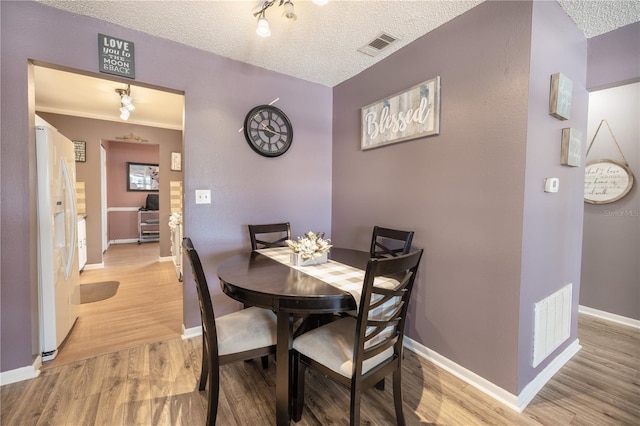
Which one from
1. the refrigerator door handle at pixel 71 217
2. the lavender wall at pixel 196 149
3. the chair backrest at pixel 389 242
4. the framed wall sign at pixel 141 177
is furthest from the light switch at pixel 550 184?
the framed wall sign at pixel 141 177

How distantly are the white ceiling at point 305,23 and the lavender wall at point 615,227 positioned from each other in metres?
1.25

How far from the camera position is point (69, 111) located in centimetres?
418

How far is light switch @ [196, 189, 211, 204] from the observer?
2453 millimetres

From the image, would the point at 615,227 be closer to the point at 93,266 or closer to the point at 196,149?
the point at 196,149

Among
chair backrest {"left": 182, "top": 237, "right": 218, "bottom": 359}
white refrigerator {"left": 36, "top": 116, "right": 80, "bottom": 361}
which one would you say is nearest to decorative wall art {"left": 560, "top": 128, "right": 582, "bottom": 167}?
chair backrest {"left": 182, "top": 237, "right": 218, "bottom": 359}

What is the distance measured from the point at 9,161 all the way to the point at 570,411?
12.3ft

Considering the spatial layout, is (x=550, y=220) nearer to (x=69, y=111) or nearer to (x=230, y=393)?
(x=230, y=393)

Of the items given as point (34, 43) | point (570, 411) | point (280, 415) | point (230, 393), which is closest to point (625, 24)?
point (570, 411)

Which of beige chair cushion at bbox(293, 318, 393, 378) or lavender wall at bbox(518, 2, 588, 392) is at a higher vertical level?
lavender wall at bbox(518, 2, 588, 392)

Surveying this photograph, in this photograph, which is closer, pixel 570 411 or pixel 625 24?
pixel 570 411

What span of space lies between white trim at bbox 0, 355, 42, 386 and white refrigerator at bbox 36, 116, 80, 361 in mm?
184

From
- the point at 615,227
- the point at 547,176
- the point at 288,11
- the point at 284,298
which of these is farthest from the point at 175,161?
the point at 615,227

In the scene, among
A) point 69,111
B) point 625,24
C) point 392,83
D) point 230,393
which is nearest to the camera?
point 230,393

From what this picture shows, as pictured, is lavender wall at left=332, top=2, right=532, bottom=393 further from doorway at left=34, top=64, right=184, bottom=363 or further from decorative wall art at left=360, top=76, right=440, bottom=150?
doorway at left=34, top=64, right=184, bottom=363
